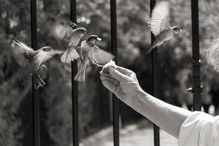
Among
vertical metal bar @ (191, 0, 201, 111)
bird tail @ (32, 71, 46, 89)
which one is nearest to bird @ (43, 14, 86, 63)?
bird tail @ (32, 71, 46, 89)

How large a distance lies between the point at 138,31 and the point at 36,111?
4559mm

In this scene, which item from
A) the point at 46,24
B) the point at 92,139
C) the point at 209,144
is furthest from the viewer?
the point at 92,139

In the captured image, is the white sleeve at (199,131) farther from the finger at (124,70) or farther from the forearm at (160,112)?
the finger at (124,70)

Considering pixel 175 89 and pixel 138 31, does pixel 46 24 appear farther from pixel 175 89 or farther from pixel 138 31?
pixel 175 89

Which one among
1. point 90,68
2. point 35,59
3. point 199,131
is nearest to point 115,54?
point 35,59

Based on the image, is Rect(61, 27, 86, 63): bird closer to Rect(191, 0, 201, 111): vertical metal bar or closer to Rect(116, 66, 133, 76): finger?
Rect(116, 66, 133, 76): finger

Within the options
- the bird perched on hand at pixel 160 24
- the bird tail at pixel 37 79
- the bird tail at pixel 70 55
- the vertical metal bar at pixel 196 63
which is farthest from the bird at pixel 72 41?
the vertical metal bar at pixel 196 63

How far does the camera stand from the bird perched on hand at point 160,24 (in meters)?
1.77

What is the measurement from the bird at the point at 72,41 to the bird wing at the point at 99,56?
0.05 m

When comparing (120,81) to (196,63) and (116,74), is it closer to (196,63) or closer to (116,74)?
(116,74)

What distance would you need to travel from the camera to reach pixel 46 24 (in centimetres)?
315

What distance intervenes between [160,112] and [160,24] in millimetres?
322

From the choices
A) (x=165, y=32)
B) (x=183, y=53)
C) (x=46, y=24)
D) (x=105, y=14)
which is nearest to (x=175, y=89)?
(x=183, y=53)

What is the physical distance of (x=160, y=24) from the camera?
177 centimetres
